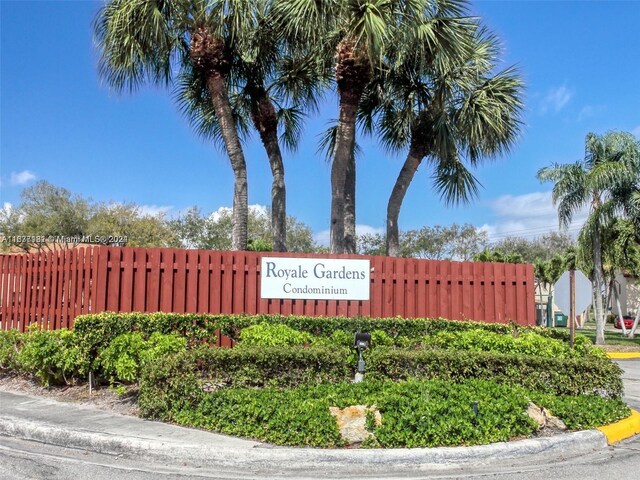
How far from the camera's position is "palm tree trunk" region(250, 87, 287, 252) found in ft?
48.8

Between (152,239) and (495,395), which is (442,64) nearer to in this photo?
(495,395)

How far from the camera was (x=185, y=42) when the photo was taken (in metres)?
13.9

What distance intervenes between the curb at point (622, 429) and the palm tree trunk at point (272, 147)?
30.1 ft

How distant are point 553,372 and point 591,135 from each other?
16.1 metres

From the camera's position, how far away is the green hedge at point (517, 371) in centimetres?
790

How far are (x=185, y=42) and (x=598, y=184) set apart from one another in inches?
593

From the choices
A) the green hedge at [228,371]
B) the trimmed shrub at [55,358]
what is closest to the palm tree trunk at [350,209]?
the green hedge at [228,371]

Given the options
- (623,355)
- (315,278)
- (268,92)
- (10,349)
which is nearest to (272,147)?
(268,92)

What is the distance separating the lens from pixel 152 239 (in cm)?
4069

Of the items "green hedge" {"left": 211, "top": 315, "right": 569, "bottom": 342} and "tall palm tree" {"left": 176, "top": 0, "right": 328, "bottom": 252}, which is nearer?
"green hedge" {"left": 211, "top": 315, "right": 569, "bottom": 342}

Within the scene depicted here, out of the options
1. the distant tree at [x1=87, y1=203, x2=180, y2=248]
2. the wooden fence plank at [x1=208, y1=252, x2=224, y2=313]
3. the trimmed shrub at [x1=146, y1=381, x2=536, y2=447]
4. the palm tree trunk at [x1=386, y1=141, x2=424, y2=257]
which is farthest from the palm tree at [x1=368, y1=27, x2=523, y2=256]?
the distant tree at [x1=87, y1=203, x2=180, y2=248]

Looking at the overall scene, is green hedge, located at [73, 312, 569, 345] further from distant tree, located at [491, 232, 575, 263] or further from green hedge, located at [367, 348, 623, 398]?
distant tree, located at [491, 232, 575, 263]

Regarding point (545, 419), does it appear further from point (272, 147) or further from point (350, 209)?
point (272, 147)

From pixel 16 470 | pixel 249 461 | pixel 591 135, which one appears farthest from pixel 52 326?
pixel 591 135
